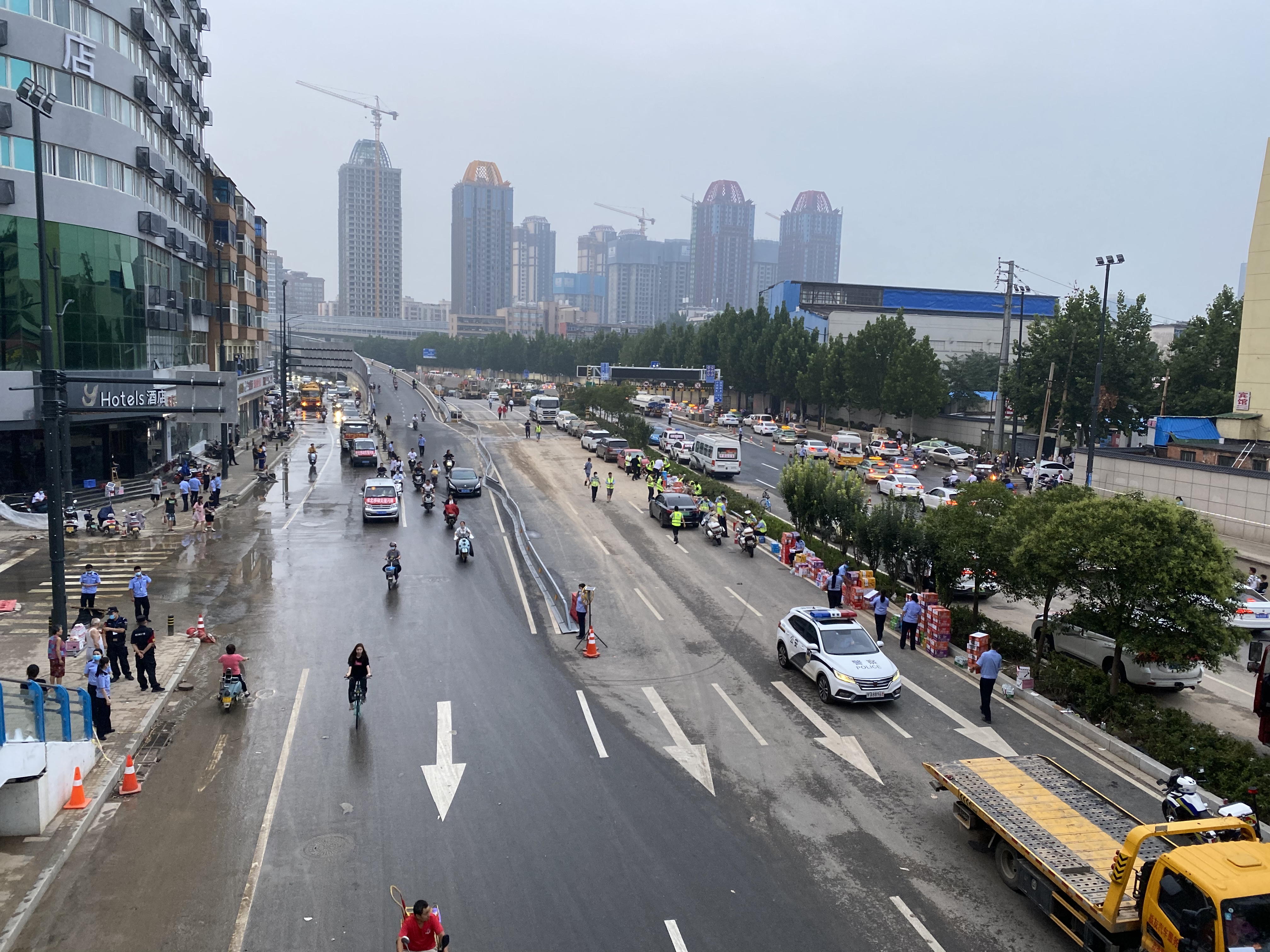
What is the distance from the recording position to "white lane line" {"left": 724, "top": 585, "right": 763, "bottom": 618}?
25.7 m

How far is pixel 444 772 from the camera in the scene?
→ 15.0 meters

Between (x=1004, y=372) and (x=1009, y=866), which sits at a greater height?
(x=1004, y=372)

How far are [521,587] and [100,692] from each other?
1345 cm

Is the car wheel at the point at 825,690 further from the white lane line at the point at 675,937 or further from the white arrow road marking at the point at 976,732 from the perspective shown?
the white lane line at the point at 675,937

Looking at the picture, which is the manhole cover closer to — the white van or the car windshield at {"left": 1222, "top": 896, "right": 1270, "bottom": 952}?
the car windshield at {"left": 1222, "top": 896, "right": 1270, "bottom": 952}

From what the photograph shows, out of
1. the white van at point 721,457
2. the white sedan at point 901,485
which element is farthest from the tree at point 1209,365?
the white van at point 721,457

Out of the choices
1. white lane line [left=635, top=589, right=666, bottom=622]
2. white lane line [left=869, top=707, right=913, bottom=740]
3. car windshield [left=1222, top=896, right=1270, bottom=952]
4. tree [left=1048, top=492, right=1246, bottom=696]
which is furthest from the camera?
white lane line [left=635, top=589, right=666, bottom=622]

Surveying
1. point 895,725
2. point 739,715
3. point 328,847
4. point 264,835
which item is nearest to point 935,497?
point 895,725

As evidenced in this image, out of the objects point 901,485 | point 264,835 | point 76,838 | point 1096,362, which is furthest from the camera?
point 1096,362

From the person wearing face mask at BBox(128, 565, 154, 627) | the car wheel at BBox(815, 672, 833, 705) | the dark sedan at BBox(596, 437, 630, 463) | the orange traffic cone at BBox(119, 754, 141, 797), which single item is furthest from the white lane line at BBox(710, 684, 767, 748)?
the dark sedan at BBox(596, 437, 630, 463)

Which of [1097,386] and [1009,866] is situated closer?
[1009,866]

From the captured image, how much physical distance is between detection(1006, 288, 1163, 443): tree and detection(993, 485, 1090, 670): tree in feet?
133

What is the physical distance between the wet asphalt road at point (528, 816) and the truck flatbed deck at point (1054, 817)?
2.86 ft

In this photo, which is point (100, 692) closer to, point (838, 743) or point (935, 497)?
point (838, 743)
